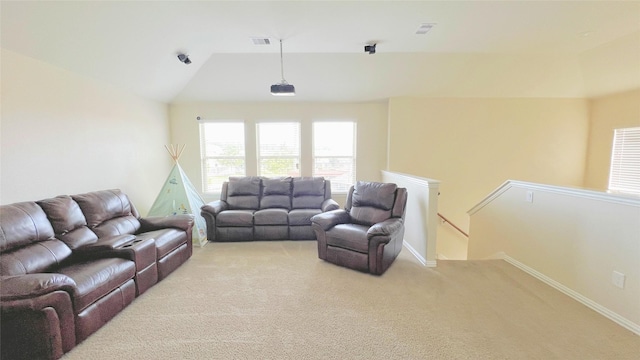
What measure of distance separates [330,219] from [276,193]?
5.35 ft

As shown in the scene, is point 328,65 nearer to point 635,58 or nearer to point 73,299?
point 73,299

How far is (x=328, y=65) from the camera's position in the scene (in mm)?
4496

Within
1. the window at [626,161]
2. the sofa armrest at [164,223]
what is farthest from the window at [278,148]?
the window at [626,161]

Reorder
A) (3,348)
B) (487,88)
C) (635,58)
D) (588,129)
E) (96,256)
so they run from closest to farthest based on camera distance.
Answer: (3,348)
(96,256)
(635,58)
(487,88)
(588,129)

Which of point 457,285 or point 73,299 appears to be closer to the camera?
point 73,299

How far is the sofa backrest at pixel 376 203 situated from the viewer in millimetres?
3453

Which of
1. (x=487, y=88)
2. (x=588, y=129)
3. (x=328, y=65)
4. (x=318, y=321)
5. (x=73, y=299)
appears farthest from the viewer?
(x=588, y=129)

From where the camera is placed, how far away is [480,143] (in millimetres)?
5344

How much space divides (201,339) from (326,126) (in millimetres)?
4471

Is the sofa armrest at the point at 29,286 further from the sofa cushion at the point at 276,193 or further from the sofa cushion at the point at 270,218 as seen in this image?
the sofa cushion at the point at 276,193

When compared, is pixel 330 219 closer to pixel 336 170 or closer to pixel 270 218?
pixel 270 218

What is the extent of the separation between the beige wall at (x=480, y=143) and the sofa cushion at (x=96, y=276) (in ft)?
15.2

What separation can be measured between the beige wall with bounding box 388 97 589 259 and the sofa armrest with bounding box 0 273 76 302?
503 cm

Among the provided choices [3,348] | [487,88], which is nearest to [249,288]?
[3,348]
